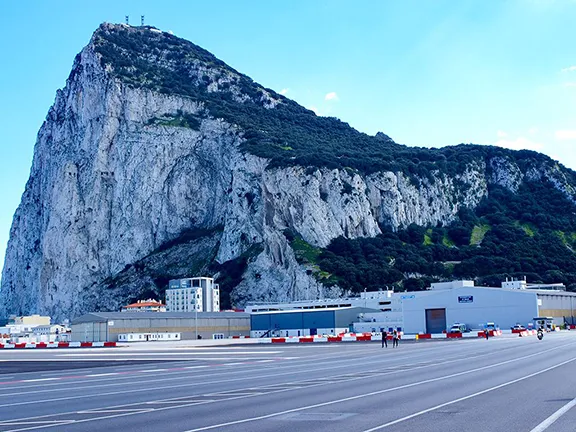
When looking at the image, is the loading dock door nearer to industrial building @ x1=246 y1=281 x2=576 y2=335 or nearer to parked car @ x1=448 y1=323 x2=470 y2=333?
industrial building @ x1=246 y1=281 x2=576 y2=335

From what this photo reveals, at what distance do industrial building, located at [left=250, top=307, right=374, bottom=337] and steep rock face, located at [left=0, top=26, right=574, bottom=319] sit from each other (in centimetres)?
3538

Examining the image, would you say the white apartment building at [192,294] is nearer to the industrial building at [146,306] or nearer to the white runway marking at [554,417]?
the industrial building at [146,306]

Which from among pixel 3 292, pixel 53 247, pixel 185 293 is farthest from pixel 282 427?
pixel 3 292

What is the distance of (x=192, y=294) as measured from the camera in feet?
448

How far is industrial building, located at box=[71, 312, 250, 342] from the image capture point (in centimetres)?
9875

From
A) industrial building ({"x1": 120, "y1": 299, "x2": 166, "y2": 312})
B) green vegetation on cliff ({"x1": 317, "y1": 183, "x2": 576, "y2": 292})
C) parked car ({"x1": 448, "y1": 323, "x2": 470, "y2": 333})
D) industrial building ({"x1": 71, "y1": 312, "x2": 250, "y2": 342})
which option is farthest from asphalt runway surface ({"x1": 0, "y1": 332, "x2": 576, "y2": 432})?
industrial building ({"x1": 120, "y1": 299, "x2": 166, "y2": 312})

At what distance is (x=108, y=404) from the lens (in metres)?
18.8

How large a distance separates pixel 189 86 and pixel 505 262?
9985cm

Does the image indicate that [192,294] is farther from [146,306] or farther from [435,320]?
[435,320]

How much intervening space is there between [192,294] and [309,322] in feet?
137

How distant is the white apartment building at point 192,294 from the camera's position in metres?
136

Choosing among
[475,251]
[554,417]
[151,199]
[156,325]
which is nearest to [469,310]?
[156,325]

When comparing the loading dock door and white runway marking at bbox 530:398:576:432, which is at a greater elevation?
white runway marking at bbox 530:398:576:432

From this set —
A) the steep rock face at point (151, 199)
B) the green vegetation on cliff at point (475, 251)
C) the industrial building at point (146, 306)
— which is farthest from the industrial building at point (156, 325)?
the green vegetation on cliff at point (475, 251)
